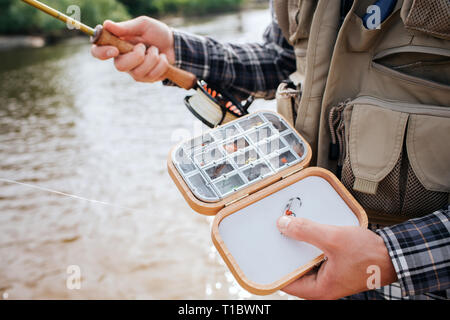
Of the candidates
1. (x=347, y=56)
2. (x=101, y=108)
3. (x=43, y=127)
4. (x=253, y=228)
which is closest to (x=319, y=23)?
(x=347, y=56)

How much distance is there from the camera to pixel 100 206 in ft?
9.45

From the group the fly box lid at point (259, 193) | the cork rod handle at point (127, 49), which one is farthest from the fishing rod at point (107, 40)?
the fly box lid at point (259, 193)

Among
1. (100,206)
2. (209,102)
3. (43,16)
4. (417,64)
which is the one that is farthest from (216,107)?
(43,16)

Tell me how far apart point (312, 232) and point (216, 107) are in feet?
2.04

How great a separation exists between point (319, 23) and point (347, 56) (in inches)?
4.7

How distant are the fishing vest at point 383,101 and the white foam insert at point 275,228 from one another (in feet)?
0.32

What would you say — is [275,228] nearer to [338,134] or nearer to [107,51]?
[338,134]

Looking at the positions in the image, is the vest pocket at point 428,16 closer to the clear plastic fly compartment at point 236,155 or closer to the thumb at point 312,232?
the clear plastic fly compartment at point 236,155

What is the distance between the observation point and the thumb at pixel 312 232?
0.77m

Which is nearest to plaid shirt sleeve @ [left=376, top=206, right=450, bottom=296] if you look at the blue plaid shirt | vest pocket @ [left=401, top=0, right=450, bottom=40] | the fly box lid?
the fly box lid

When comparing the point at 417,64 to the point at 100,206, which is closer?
the point at 417,64

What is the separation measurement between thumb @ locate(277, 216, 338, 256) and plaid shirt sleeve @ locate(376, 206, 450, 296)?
13cm

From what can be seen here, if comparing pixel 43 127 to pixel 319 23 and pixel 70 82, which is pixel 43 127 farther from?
pixel 319 23

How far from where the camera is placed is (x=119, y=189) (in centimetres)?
324
